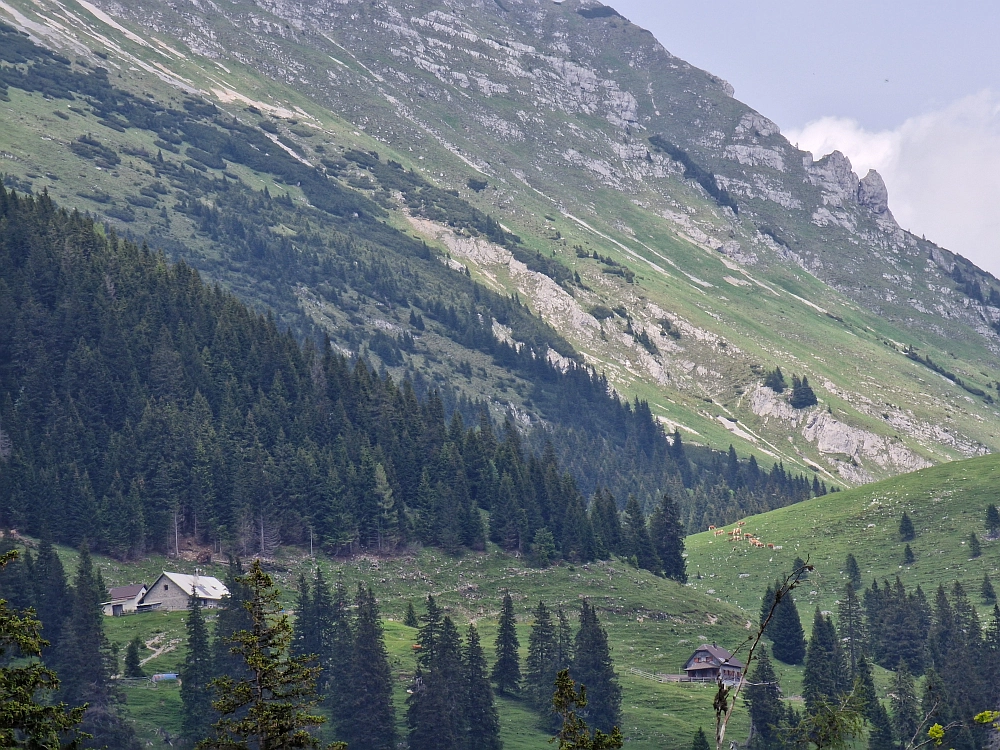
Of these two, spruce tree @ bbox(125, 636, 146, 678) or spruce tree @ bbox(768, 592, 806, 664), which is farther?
spruce tree @ bbox(768, 592, 806, 664)

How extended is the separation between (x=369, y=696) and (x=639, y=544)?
80313 mm

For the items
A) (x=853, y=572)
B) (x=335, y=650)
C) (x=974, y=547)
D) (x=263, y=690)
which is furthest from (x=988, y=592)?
(x=263, y=690)

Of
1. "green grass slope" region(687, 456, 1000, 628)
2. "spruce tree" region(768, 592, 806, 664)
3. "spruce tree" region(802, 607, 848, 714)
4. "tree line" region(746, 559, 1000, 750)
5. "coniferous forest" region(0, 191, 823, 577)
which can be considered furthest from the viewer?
"green grass slope" region(687, 456, 1000, 628)

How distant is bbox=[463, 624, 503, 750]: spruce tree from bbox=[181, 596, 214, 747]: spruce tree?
2257 cm

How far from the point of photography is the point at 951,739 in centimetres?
11125

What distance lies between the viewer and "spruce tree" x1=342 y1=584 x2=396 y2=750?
333ft

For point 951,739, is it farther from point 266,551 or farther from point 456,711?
point 266,551

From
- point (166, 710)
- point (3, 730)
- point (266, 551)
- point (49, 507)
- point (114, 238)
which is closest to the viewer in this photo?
point (3, 730)

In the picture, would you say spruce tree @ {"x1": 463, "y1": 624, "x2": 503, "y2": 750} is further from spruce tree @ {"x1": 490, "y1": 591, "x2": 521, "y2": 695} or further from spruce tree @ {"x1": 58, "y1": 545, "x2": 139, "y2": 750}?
spruce tree @ {"x1": 58, "y1": 545, "x2": 139, "y2": 750}

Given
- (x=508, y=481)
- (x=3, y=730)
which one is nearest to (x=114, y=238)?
(x=508, y=481)

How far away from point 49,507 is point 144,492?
11.8 m

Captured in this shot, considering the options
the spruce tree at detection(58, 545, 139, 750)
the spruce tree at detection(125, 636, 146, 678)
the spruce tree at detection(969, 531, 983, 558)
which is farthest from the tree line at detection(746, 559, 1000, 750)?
the spruce tree at detection(125, 636, 146, 678)

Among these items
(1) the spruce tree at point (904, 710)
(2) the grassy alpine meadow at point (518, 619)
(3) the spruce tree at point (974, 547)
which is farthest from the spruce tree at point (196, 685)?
(3) the spruce tree at point (974, 547)

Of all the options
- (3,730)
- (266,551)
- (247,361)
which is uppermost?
(247,361)
